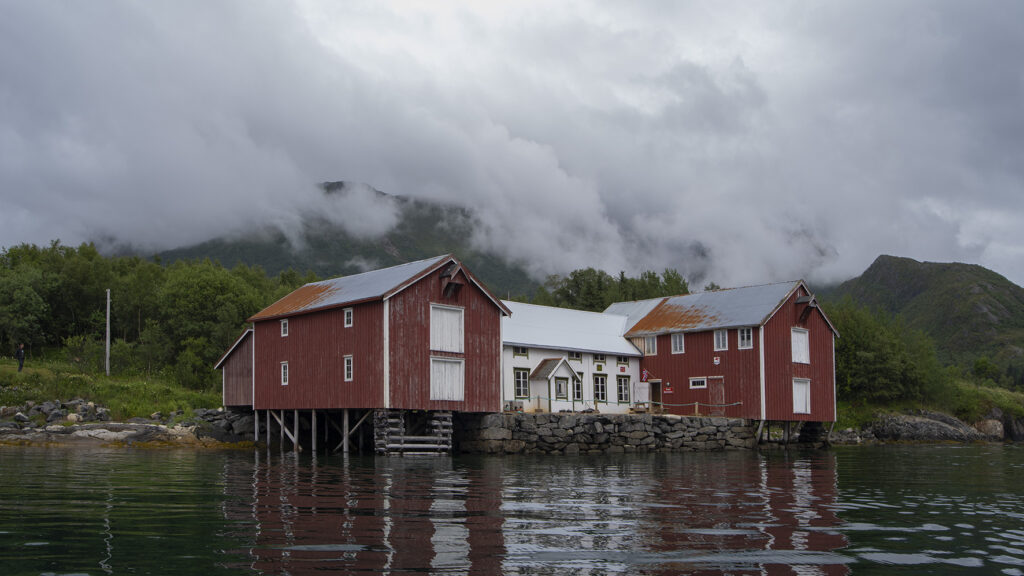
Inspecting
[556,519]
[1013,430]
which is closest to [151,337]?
[556,519]

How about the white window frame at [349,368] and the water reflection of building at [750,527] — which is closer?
the water reflection of building at [750,527]

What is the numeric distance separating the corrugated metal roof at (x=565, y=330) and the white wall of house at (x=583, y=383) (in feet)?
1.37

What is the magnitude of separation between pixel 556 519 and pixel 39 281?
228 feet

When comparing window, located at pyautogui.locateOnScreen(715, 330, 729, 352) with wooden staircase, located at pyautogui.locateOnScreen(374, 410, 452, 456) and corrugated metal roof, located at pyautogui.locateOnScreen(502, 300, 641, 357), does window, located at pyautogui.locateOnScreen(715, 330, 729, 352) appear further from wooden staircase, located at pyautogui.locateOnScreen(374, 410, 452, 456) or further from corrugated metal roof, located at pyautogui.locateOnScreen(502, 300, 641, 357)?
wooden staircase, located at pyautogui.locateOnScreen(374, 410, 452, 456)

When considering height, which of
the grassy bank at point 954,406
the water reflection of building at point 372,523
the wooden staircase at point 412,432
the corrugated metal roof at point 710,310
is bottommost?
the grassy bank at point 954,406

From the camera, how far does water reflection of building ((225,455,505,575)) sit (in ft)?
30.4

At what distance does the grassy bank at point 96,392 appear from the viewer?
144 feet

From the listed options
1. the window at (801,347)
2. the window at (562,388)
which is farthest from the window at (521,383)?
the window at (801,347)

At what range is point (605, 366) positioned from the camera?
47.7 metres

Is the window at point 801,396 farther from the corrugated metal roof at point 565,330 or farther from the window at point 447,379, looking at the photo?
the window at point 447,379

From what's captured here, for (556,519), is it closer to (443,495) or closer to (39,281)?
(443,495)

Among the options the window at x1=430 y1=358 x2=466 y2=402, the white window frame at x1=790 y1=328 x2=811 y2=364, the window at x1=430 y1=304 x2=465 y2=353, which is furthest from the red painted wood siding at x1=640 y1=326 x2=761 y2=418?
the window at x1=430 y1=304 x2=465 y2=353

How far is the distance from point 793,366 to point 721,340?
13.8 feet

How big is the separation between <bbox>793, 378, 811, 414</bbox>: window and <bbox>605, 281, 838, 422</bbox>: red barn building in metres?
0.05
